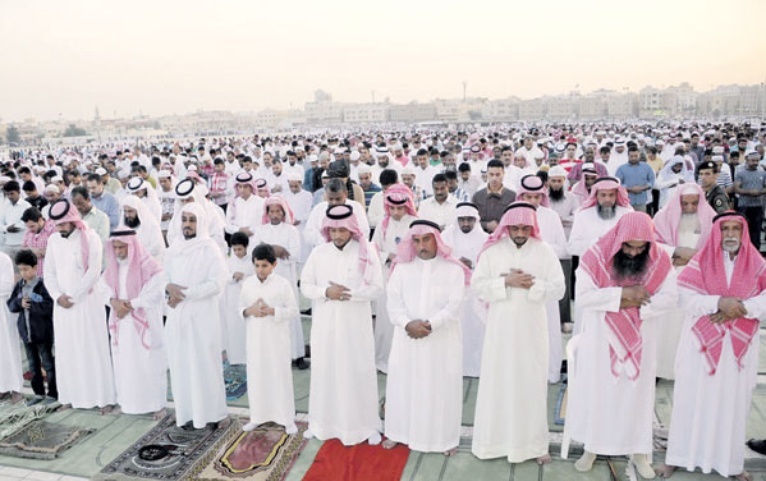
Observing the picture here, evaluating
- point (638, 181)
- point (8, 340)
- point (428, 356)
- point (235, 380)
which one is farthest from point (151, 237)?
point (638, 181)

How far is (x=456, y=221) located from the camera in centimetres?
502

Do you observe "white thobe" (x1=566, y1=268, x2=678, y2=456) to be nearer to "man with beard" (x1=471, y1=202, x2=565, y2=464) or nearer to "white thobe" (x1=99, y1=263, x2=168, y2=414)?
"man with beard" (x1=471, y1=202, x2=565, y2=464)

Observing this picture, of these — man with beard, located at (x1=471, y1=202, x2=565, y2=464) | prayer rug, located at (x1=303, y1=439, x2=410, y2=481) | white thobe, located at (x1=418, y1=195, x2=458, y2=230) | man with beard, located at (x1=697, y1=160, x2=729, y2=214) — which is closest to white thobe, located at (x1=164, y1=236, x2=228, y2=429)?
prayer rug, located at (x1=303, y1=439, x2=410, y2=481)

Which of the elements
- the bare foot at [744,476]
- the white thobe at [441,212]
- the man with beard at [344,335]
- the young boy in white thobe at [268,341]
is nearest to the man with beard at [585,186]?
the white thobe at [441,212]

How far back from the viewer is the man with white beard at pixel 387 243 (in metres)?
5.14

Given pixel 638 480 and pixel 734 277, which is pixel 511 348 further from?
pixel 734 277

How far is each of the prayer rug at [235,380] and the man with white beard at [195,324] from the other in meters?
0.58

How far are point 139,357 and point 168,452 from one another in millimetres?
772

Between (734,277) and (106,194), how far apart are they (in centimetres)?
619

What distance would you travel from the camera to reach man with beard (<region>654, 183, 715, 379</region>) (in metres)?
4.39

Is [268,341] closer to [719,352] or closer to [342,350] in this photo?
[342,350]

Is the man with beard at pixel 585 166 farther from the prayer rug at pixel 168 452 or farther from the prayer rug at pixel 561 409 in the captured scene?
the prayer rug at pixel 168 452

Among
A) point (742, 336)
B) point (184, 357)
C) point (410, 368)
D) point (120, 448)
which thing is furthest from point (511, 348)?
point (120, 448)

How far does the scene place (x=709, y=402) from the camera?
3.37 m
